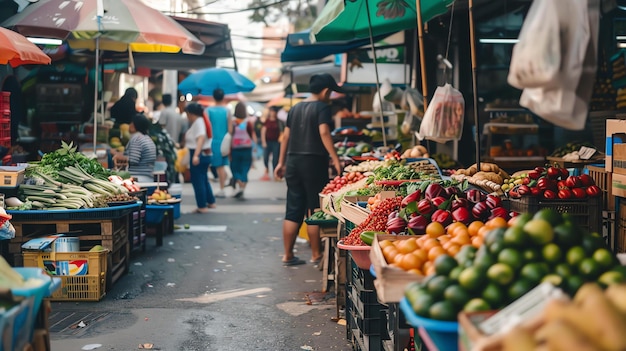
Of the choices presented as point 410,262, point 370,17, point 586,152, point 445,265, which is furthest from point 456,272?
point 370,17

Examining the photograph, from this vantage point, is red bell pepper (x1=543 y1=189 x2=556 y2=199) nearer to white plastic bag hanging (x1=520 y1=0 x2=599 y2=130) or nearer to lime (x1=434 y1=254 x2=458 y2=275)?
white plastic bag hanging (x1=520 y1=0 x2=599 y2=130)

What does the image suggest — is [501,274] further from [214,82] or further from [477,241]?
[214,82]

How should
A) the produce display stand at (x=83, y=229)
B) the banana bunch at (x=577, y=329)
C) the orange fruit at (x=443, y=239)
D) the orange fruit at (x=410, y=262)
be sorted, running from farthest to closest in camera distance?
the produce display stand at (x=83, y=229), the orange fruit at (x=443, y=239), the orange fruit at (x=410, y=262), the banana bunch at (x=577, y=329)

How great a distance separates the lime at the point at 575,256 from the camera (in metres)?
3.38

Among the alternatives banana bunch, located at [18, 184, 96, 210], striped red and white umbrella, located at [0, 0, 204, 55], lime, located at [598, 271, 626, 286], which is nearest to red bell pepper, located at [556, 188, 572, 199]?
lime, located at [598, 271, 626, 286]

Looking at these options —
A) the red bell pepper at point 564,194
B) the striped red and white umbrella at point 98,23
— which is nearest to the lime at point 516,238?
the red bell pepper at point 564,194

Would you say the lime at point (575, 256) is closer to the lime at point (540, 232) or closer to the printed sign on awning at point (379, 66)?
the lime at point (540, 232)

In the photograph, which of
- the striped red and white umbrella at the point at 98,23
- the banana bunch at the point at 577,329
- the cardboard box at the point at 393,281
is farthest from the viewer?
the striped red and white umbrella at the point at 98,23

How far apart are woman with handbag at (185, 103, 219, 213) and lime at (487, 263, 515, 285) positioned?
11982mm

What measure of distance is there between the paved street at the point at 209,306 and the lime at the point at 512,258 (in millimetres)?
3350

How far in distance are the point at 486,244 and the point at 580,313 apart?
1.04 m

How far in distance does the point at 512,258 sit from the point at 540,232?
218mm

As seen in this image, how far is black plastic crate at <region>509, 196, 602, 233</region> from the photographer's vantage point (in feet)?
23.4

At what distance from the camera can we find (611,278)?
3.24m
